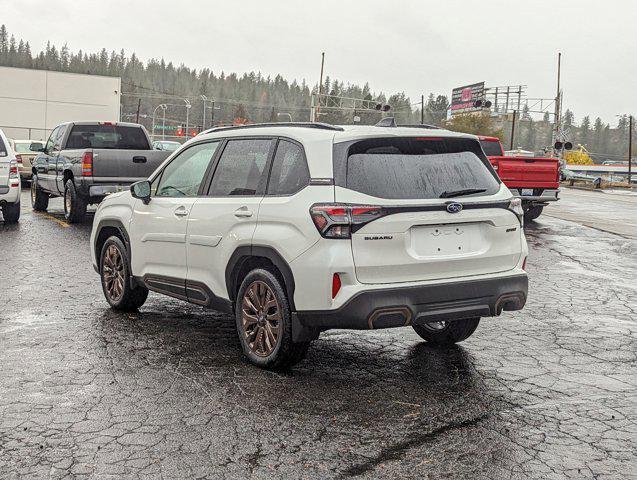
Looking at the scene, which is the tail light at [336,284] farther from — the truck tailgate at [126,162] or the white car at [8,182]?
the white car at [8,182]

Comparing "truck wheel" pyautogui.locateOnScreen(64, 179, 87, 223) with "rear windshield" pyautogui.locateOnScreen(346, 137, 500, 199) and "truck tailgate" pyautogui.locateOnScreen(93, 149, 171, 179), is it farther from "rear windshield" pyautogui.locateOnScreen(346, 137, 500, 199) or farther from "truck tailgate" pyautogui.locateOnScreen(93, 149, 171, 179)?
"rear windshield" pyautogui.locateOnScreen(346, 137, 500, 199)

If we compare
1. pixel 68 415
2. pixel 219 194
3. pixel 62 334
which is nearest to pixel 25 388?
pixel 68 415

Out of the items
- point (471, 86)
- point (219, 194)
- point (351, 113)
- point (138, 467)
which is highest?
point (471, 86)

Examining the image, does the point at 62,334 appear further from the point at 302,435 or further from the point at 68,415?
the point at 302,435

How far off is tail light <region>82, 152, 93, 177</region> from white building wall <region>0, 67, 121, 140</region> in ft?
196

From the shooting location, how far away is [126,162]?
15.2 m

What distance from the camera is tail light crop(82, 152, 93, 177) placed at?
49.9 feet

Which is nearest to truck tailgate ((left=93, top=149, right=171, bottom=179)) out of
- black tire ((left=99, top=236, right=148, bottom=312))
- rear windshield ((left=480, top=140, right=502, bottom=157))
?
black tire ((left=99, top=236, right=148, bottom=312))

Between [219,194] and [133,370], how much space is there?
1.50 metres

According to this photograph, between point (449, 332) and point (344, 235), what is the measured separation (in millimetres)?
1894

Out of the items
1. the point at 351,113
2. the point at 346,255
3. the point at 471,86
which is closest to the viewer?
the point at 346,255

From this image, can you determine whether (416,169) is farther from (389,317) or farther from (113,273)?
(113,273)

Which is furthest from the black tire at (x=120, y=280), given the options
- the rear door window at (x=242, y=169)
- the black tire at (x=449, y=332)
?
the black tire at (x=449, y=332)

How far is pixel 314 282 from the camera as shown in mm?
5273
